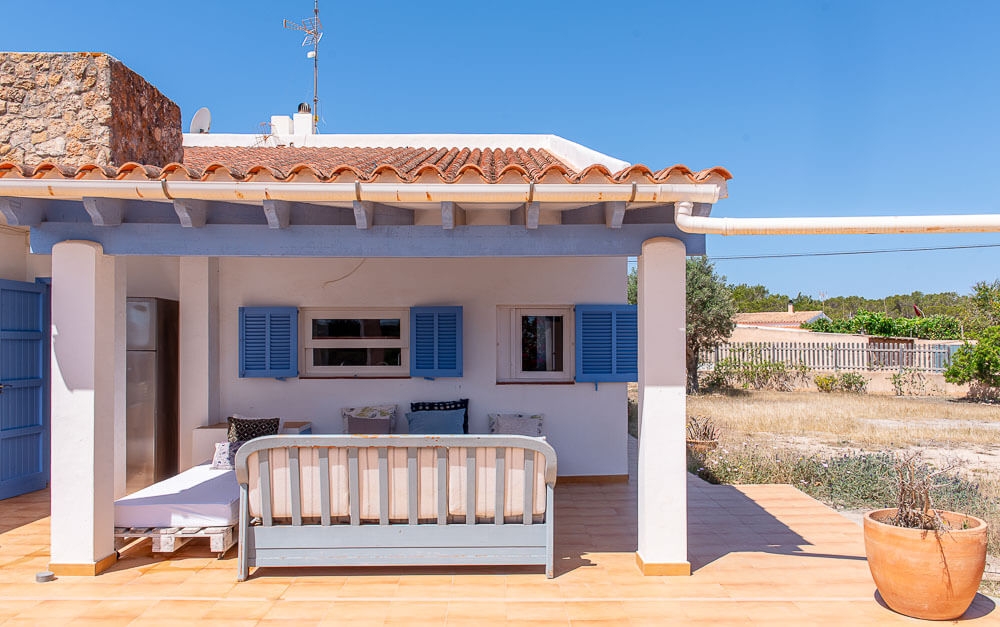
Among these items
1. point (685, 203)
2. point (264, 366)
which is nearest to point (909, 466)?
point (685, 203)

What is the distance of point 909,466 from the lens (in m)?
4.33

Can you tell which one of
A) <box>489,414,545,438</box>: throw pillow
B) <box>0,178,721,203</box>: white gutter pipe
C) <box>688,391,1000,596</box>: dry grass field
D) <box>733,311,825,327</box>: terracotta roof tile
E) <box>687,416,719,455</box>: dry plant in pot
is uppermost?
<box>0,178,721,203</box>: white gutter pipe

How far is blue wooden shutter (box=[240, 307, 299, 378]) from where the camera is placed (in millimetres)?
7801

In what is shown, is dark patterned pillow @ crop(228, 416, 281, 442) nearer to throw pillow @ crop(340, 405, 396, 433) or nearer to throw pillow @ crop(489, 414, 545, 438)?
throw pillow @ crop(340, 405, 396, 433)

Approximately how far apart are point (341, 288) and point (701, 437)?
Answer: 22.8 feet

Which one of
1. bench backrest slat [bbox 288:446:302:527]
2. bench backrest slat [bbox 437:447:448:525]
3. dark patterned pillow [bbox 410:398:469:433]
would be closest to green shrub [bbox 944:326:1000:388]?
dark patterned pillow [bbox 410:398:469:433]

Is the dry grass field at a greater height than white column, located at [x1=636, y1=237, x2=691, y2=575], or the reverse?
white column, located at [x1=636, y1=237, x2=691, y2=575]

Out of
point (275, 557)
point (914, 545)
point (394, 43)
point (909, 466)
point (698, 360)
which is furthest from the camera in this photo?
point (698, 360)

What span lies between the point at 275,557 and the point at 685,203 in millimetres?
3779

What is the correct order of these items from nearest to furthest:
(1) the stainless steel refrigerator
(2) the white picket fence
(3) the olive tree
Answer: (1) the stainless steel refrigerator
(3) the olive tree
(2) the white picket fence

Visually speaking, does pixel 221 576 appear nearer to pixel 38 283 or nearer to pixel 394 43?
pixel 38 283

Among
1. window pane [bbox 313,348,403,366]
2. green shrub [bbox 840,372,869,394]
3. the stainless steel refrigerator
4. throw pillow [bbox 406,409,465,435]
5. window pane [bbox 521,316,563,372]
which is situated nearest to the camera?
the stainless steel refrigerator

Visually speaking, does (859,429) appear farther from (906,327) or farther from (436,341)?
(906,327)

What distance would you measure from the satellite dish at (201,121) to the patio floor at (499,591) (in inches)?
323
